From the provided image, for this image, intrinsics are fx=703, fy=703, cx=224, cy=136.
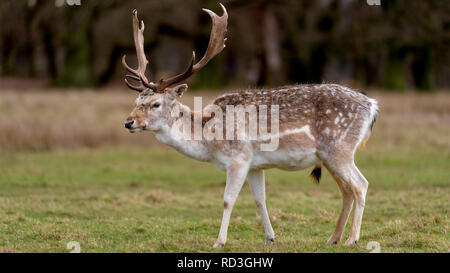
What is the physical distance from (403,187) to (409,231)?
187 inches

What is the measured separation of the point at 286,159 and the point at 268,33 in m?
24.4

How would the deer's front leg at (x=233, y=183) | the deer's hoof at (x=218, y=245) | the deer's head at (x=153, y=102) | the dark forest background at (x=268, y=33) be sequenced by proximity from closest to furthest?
the deer's hoof at (x=218, y=245), the deer's front leg at (x=233, y=183), the deer's head at (x=153, y=102), the dark forest background at (x=268, y=33)

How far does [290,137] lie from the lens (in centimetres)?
873

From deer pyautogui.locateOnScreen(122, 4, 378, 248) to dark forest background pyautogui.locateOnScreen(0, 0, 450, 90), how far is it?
23.1 m

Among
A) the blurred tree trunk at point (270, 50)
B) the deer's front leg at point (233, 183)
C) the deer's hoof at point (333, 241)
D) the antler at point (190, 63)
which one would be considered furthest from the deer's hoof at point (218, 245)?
the blurred tree trunk at point (270, 50)

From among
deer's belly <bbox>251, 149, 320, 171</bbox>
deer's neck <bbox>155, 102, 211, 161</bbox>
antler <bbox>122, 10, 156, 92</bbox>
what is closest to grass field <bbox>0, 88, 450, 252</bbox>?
deer's belly <bbox>251, 149, 320, 171</bbox>

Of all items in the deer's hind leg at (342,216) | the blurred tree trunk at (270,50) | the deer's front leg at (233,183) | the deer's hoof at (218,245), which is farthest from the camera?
the blurred tree trunk at (270,50)

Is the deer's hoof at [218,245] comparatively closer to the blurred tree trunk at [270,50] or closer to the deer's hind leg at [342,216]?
the deer's hind leg at [342,216]

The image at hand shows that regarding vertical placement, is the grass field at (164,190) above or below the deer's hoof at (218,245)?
below

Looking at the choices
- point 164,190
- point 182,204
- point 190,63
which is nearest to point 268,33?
point 164,190

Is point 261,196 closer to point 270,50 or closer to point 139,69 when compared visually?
point 139,69

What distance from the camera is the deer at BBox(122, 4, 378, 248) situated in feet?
28.4

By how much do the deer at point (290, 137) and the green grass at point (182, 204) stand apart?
0.66 m

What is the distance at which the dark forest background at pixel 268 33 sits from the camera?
1282 inches
